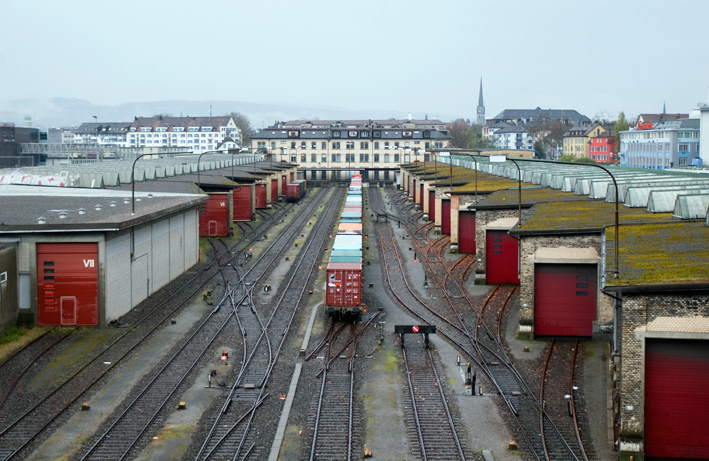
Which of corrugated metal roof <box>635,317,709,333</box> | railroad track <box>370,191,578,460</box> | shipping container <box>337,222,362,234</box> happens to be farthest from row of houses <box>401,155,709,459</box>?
shipping container <box>337,222,362,234</box>

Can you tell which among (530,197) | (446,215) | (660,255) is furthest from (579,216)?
(446,215)

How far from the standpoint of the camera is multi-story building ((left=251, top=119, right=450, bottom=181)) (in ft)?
461

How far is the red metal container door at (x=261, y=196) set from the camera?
82438mm

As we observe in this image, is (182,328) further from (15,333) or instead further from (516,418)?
(516,418)

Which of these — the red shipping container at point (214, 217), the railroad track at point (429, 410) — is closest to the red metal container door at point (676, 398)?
the railroad track at point (429, 410)

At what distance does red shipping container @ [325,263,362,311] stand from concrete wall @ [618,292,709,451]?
14.8 meters

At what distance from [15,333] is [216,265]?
18537 millimetres

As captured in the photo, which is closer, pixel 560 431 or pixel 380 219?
pixel 560 431

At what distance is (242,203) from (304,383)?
47.6 metres

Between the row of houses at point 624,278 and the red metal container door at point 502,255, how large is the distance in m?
0.05

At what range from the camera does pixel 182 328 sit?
101 ft

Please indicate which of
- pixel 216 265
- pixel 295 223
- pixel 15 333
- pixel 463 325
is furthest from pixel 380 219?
pixel 15 333

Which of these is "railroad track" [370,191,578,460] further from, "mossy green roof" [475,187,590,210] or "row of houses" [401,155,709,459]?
"mossy green roof" [475,187,590,210]

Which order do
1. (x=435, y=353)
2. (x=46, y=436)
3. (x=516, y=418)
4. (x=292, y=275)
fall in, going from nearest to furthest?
(x=46, y=436) < (x=516, y=418) < (x=435, y=353) < (x=292, y=275)
